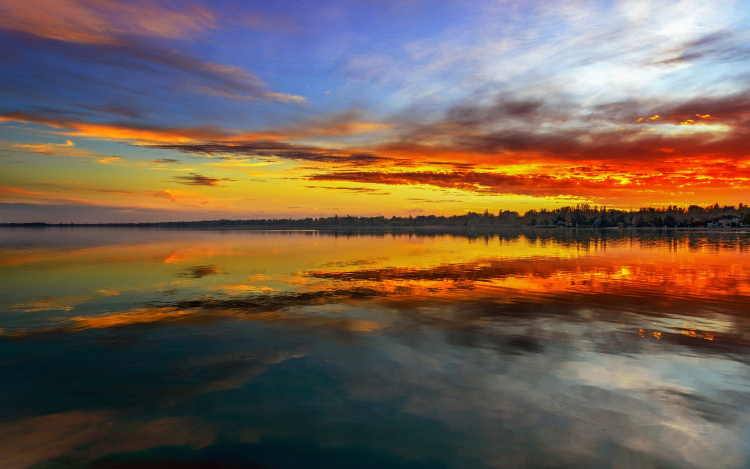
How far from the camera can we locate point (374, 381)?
39.1 ft

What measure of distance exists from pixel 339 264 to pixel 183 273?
15695mm

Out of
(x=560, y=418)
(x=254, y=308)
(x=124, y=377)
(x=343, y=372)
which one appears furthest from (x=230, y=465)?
(x=254, y=308)

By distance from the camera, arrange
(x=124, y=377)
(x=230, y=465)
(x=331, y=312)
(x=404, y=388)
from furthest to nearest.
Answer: (x=331, y=312)
(x=124, y=377)
(x=404, y=388)
(x=230, y=465)

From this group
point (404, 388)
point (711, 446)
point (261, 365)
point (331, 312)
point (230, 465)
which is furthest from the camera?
point (331, 312)

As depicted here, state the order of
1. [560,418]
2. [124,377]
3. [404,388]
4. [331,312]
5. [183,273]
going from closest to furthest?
[560,418]
[404,388]
[124,377]
[331,312]
[183,273]

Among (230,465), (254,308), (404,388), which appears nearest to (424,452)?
(404,388)

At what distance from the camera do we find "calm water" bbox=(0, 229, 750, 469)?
848 cm

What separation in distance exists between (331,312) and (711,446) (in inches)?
612

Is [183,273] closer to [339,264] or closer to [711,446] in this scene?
[339,264]

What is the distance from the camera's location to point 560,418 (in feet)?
31.6

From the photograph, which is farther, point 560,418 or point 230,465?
point 560,418

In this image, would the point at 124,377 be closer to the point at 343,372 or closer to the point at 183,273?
the point at 343,372

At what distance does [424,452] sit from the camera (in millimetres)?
8383

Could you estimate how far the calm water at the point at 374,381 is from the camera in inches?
334
